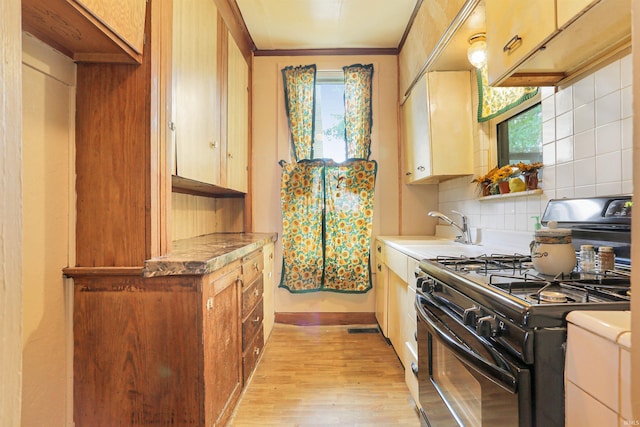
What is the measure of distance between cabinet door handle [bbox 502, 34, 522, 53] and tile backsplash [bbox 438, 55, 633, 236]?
34cm

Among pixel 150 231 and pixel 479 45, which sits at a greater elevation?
pixel 479 45

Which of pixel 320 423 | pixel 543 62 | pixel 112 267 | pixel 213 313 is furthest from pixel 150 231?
pixel 543 62

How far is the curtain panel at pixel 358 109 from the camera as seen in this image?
9.67 ft

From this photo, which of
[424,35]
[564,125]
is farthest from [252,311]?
[424,35]

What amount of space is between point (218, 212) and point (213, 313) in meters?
1.79

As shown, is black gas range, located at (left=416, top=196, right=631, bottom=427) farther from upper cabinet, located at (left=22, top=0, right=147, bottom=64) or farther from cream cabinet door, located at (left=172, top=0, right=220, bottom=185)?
upper cabinet, located at (left=22, top=0, right=147, bottom=64)

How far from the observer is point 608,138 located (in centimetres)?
115

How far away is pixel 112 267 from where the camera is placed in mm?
1188

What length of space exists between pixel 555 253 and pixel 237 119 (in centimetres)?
230

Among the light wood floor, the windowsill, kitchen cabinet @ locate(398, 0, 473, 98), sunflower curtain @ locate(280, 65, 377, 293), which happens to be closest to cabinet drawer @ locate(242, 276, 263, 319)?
the light wood floor

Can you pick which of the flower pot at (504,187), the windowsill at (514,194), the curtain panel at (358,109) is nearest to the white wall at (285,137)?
the curtain panel at (358,109)

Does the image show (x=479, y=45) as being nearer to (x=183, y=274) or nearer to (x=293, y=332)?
(x=183, y=274)

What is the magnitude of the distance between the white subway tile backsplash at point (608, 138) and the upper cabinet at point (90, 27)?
5.86 feet

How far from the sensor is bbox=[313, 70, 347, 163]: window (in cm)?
302
